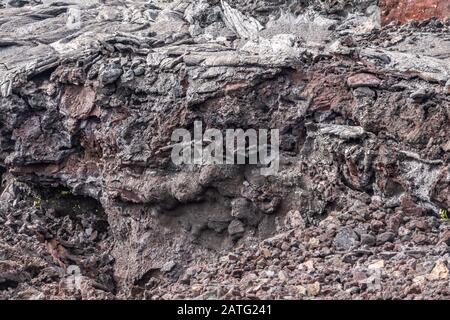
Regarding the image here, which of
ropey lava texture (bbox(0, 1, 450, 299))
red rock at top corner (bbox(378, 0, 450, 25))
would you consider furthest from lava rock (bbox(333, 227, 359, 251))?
red rock at top corner (bbox(378, 0, 450, 25))

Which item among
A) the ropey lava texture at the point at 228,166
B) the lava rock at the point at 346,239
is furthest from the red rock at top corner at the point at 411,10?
the lava rock at the point at 346,239

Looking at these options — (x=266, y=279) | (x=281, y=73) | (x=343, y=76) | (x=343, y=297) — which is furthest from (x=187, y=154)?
(x=343, y=297)

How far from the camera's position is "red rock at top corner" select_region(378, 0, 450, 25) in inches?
409

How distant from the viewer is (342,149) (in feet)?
28.7

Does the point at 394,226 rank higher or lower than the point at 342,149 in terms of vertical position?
lower

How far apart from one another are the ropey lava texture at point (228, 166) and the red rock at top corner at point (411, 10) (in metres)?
0.13

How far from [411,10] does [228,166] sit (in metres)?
3.82

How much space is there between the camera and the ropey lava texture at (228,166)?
7.72 metres

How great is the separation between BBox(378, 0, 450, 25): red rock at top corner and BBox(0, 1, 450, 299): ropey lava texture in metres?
0.13

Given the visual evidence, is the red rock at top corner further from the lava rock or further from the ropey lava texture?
the lava rock

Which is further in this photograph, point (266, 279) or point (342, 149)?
point (342, 149)

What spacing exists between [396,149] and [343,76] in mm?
1334

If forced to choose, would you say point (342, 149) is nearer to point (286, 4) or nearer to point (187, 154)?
point (187, 154)

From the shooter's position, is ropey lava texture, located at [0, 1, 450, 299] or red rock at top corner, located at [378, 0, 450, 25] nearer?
ropey lava texture, located at [0, 1, 450, 299]
